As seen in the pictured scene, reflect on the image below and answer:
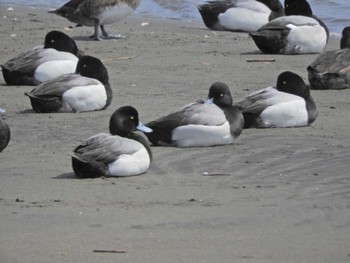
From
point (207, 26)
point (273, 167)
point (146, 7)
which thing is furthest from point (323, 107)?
point (146, 7)

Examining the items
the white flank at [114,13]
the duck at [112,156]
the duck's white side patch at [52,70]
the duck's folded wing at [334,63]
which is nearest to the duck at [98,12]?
the white flank at [114,13]

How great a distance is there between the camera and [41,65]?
13.1 metres

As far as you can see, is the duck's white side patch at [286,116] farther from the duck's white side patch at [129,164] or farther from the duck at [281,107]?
the duck's white side patch at [129,164]

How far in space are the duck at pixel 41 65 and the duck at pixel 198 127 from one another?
10.7 feet

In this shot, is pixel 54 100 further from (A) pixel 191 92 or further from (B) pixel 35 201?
(B) pixel 35 201

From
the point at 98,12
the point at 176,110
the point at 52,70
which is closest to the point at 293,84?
the point at 176,110

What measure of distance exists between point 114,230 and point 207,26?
1161 centimetres

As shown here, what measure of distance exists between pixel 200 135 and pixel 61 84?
7.48 ft

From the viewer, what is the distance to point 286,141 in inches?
401

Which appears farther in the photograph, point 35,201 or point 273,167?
point 273,167

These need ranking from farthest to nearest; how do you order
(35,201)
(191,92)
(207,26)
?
(207,26) → (191,92) → (35,201)

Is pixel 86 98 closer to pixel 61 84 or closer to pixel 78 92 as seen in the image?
pixel 78 92

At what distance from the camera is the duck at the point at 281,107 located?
35.4 feet

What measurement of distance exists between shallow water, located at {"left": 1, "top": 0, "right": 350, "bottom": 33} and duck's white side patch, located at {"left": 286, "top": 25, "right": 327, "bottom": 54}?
3050 millimetres
